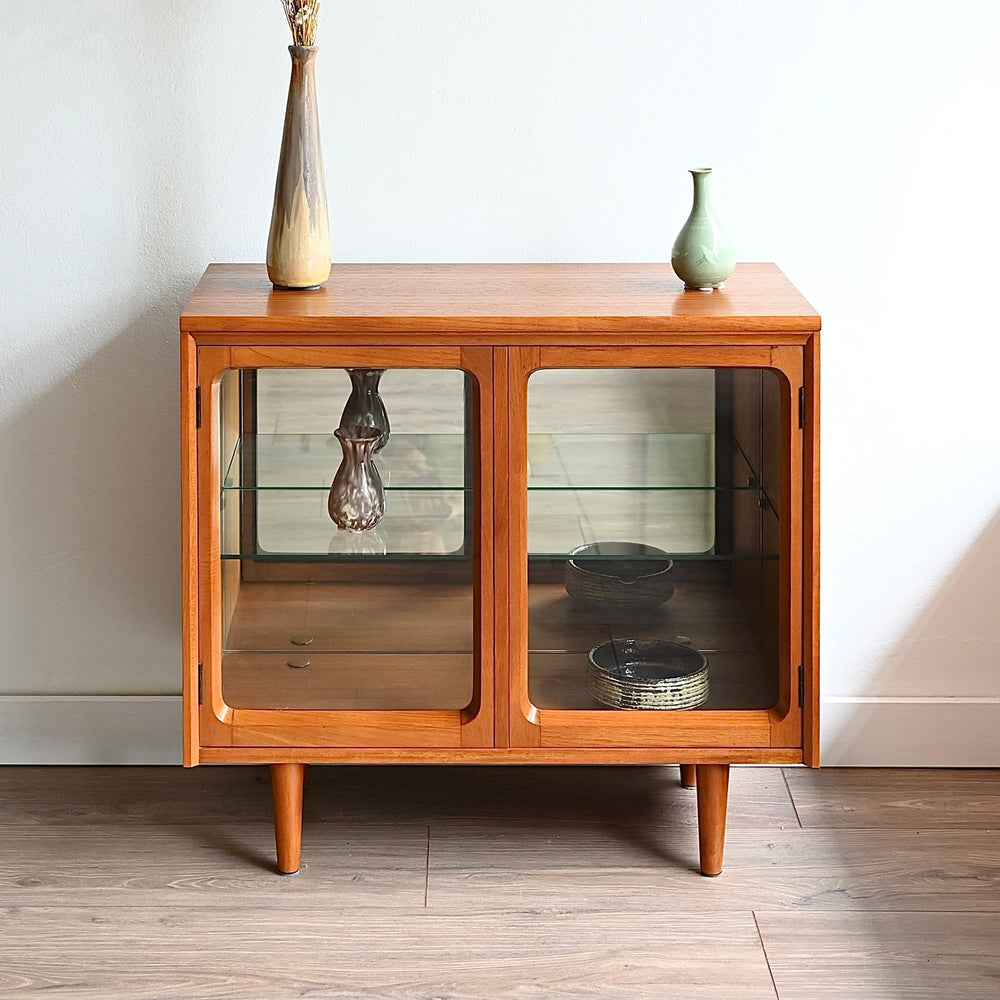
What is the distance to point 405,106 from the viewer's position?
213 centimetres

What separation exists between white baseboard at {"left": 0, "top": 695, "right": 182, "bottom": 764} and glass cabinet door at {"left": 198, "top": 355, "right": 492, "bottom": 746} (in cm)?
47

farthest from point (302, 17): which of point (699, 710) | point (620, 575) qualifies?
point (699, 710)

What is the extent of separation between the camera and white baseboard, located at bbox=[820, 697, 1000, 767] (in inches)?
92.2

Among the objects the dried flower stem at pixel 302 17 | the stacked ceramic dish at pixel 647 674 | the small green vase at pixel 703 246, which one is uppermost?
the dried flower stem at pixel 302 17

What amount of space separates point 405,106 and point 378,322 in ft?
1.72

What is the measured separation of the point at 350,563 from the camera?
193 centimetres

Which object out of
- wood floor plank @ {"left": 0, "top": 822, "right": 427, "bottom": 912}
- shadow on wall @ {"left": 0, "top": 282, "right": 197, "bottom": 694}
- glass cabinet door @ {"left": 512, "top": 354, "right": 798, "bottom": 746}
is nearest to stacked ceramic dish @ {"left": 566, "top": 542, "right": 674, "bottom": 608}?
glass cabinet door @ {"left": 512, "top": 354, "right": 798, "bottom": 746}

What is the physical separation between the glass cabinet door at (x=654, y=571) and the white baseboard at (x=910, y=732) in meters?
0.50

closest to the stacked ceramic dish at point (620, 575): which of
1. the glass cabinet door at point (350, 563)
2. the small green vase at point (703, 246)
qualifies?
the glass cabinet door at point (350, 563)

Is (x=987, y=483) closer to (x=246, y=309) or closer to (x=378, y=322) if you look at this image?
(x=378, y=322)

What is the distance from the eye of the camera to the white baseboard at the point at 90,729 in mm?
2326

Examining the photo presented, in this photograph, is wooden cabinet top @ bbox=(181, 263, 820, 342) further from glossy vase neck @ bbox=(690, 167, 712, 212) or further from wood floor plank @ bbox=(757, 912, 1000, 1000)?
wood floor plank @ bbox=(757, 912, 1000, 1000)

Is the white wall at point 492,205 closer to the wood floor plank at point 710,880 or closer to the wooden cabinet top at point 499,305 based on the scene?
the wooden cabinet top at point 499,305

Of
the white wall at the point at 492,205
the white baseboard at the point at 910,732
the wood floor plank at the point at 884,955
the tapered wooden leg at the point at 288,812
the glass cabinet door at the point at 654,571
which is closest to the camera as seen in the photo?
the wood floor plank at the point at 884,955
